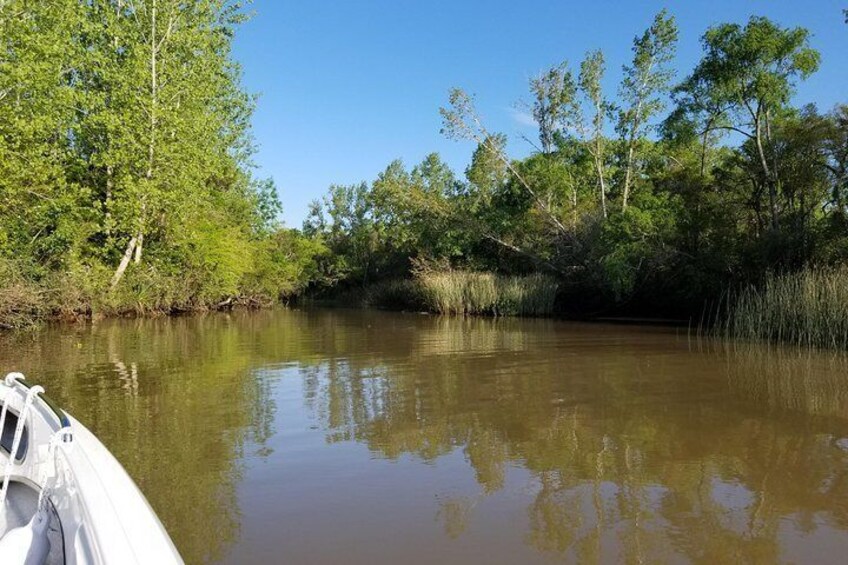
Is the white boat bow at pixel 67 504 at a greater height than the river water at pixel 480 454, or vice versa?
the white boat bow at pixel 67 504

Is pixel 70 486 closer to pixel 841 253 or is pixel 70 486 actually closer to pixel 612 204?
pixel 841 253

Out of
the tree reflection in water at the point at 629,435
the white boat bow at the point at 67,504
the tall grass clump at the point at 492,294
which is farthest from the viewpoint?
the tall grass clump at the point at 492,294

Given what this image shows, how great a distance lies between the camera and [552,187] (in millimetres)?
28359

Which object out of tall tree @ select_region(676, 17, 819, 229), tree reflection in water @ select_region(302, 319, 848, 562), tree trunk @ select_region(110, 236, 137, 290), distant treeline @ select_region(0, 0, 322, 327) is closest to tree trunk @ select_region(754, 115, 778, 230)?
tall tree @ select_region(676, 17, 819, 229)

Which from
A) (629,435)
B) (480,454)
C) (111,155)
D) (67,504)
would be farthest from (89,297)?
(67,504)

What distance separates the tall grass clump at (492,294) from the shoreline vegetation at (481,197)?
9 cm

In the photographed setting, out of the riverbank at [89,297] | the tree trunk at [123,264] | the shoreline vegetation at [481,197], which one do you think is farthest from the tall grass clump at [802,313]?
the tree trunk at [123,264]

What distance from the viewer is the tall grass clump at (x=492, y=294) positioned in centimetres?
A: 2528

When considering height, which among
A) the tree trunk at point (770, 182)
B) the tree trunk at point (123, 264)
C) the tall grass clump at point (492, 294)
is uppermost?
the tree trunk at point (770, 182)

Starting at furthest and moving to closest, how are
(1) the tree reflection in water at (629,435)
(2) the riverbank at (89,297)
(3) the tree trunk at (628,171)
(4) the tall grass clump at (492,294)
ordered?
(3) the tree trunk at (628,171)
(4) the tall grass clump at (492,294)
(2) the riverbank at (89,297)
(1) the tree reflection in water at (629,435)

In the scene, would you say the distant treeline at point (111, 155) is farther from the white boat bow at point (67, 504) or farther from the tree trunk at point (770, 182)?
the tree trunk at point (770, 182)

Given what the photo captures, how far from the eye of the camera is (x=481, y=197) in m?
33.4

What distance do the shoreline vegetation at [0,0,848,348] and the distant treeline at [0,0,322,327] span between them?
8cm

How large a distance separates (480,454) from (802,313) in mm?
10658
